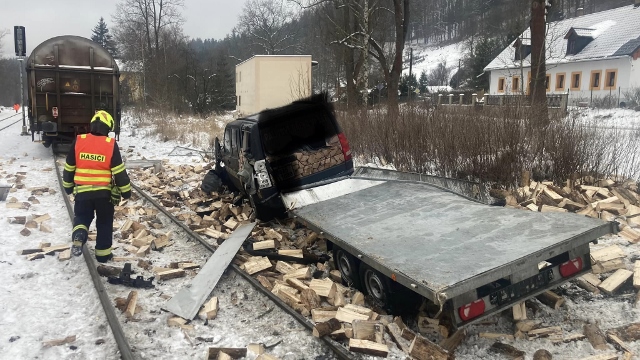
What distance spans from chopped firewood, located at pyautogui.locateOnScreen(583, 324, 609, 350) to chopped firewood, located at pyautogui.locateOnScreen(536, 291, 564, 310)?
0.37 m

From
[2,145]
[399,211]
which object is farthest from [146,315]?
[2,145]

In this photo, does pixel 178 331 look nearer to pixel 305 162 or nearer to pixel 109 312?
pixel 109 312

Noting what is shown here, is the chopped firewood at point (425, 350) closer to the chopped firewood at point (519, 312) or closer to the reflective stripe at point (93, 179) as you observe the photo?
the chopped firewood at point (519, 312)

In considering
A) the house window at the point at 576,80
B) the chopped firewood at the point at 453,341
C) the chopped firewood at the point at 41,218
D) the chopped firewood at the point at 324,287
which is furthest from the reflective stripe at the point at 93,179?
the house window at the point at 576,80

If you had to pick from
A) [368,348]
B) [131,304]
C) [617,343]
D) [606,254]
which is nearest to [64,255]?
[131,304]

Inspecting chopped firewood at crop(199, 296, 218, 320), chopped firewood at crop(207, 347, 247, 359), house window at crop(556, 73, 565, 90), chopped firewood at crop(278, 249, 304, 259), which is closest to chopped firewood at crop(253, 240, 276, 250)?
chopped firewood at crop(278, 249, 304, 259)

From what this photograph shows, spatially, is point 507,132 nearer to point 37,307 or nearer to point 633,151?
point 633,151

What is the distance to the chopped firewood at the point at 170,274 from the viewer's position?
19.0ft

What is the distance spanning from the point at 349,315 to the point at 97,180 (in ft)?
12.1

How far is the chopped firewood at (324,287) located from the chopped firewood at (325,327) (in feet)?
2.26

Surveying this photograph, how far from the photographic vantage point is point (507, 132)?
A: 8.45 metres

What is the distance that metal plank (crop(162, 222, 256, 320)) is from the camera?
4848 mm

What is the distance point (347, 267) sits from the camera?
5.25 meters

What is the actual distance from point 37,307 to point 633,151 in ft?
31.5
